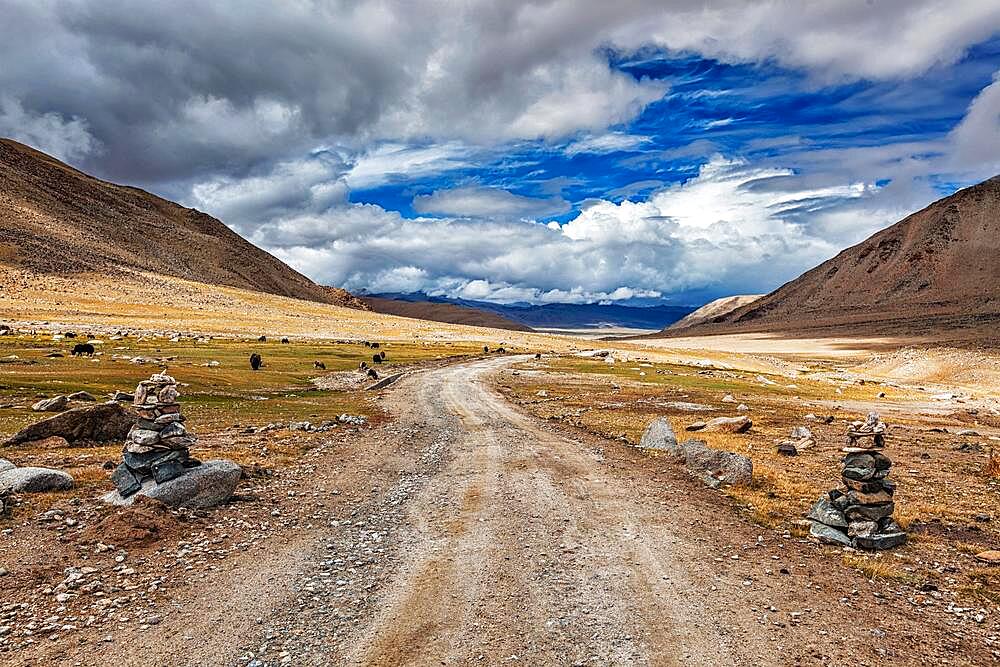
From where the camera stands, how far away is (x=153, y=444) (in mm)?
17844

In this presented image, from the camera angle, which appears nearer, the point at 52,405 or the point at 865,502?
the point at 865,502

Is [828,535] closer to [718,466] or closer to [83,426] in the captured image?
[718,466]

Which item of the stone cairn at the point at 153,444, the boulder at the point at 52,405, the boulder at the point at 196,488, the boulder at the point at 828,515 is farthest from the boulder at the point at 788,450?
the boulder at the point at 52,405

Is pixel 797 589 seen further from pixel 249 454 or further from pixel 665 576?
pixel 249 454

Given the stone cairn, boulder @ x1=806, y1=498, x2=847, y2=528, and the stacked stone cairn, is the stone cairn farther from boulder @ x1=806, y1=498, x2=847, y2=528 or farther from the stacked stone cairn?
the stacked stone cairn

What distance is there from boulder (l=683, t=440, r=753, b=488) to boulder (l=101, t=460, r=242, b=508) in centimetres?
1768

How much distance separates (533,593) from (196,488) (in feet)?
37.3

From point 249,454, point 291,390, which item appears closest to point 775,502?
point 249,454

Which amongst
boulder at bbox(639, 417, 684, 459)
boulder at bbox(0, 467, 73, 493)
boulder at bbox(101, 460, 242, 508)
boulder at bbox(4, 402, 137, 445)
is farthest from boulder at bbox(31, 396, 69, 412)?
boulder at bbox(639, 417, 684, 459)

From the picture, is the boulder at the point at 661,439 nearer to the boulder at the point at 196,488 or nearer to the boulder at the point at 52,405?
the boulder at the point at 196,488

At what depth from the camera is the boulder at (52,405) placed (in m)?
32.3

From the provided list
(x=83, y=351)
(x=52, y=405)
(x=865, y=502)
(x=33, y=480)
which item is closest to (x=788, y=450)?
(x=865, y=502)

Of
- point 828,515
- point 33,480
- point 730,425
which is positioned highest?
point 33,480

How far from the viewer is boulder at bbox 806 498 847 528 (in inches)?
669
